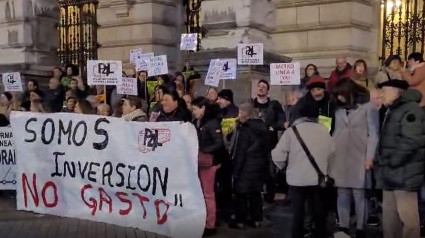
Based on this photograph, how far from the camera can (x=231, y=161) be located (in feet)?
25.3

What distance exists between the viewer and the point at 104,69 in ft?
32.5

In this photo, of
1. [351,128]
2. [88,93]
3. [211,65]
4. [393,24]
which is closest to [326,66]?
[393,24]

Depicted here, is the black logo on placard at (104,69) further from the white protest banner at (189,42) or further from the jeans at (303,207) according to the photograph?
the jeans at (303,207)

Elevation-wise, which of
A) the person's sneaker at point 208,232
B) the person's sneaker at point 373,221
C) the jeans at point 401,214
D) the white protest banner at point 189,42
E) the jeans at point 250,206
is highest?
the white protest banner at point 189,42

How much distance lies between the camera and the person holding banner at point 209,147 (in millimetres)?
7152

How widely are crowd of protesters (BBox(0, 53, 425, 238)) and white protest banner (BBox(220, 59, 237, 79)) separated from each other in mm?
1847

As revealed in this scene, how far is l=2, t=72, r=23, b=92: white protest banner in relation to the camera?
12.4 metres

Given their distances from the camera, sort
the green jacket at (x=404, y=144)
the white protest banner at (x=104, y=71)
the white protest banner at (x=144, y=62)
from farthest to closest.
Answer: the white protest banner at (x=144, y=62), the white protest banner at (x=104, y=71), the green jacket at (x=404, y=144)

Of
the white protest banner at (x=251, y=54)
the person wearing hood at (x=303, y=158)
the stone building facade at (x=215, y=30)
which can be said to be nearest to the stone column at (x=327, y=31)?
the stone building facade at (x=215, y=30)

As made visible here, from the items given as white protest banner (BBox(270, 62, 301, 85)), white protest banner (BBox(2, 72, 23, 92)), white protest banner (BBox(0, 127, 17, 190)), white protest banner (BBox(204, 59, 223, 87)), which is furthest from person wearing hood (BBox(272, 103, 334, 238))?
white protest banner (BBox(2, 72, 23, 92))

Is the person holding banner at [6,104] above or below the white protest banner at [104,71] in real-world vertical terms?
below

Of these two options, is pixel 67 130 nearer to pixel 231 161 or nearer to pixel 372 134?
pixel 231 161

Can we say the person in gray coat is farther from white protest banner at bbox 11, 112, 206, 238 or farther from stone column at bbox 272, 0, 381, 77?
stone column at bbox 272, 0, 381, 77

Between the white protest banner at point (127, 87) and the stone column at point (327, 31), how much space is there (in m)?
4.07
